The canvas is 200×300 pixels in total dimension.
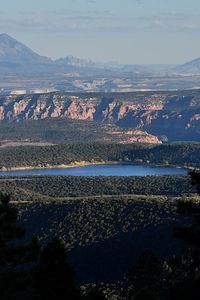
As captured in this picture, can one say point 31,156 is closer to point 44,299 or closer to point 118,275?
point 118,275

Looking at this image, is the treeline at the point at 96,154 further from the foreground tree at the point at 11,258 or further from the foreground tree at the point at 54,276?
the foreground tree at the point at 54,276

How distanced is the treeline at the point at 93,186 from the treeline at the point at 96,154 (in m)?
30.0

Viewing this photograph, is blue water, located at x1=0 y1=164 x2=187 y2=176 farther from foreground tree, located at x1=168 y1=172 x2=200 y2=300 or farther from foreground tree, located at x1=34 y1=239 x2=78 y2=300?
foreground tree, located at x1=34 y1=239 x2=78 y2=300

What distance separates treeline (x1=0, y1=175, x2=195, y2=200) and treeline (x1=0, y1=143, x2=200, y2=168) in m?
30.0

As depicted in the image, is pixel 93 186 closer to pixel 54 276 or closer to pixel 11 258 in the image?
pixel 11 258

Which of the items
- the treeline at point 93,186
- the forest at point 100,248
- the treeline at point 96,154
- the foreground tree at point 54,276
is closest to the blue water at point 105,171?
the treeline at point 96,154

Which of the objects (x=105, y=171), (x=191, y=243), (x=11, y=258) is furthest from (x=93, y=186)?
(x=11, y=258)

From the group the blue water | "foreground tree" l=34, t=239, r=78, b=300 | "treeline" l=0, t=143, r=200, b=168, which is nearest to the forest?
"foreground tree" l=34, t=239, r=78, b=300

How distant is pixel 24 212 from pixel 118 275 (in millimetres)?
23763

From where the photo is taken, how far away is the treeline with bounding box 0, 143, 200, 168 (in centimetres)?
14600

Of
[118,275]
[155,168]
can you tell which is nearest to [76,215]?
[118,275]

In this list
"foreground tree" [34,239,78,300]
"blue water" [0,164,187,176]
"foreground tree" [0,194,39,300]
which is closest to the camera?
"foreground tree" [34,239,78,300]

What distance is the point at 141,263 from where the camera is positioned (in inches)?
1235

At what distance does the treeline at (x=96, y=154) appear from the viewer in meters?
146
